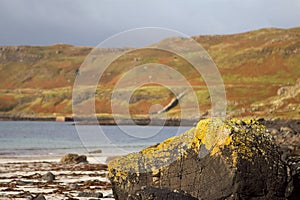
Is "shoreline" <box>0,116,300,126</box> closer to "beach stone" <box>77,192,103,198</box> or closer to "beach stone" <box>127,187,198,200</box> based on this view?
"beach stone" <box>77,192,103,198</box>

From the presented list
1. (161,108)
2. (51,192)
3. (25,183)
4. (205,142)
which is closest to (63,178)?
(25,183)

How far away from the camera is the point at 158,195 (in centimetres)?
1316

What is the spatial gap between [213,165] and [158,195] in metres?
2.04

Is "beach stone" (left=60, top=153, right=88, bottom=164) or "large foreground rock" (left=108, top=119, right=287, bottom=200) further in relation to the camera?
"beach stone" (left=60, top=153, right=88, bottom=164)

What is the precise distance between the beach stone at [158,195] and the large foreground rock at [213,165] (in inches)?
41.8

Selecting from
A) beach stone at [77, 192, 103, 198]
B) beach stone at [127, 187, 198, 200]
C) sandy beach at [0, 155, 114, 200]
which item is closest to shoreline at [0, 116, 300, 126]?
sandy beach at [0, 155, 114, 200]

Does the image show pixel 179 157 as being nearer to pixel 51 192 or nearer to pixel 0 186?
pixel 51 192

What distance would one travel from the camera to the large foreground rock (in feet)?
45.2

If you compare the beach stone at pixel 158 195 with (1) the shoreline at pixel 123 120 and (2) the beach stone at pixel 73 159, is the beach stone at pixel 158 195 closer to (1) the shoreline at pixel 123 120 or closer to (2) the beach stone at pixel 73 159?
(2) the beach stone at pixel 73 159

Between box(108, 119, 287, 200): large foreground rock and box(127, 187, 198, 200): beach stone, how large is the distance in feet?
3.49

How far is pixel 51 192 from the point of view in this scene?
65.3 ft

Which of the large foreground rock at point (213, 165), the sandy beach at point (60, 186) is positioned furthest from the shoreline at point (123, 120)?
the large foreground rock at point (213, 165)

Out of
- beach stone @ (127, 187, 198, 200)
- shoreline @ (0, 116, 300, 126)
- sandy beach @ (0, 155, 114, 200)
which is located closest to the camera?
beach stone @ (127, 187, 198, 200)

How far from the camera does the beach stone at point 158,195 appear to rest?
1315 cm
